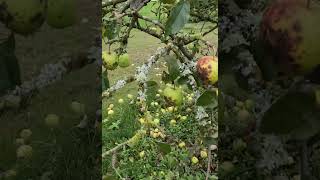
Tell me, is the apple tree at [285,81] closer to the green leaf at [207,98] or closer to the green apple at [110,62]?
the green leaf at [207,98]

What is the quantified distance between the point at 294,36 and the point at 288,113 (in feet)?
0.18

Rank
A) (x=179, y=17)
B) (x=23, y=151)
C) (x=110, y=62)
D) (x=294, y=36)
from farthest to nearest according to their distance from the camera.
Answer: (x=23, y=151) < (x=110, y=62) < (x=179, y=17) < (x=294, y=36)

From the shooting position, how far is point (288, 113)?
38 cm

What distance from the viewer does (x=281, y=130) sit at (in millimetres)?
384

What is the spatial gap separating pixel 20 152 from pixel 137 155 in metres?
2.09

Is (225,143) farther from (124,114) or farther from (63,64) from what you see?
(124,114)

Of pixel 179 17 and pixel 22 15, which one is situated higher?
pixel 22 15

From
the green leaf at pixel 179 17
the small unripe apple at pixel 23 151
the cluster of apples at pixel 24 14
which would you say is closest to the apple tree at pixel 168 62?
the green leaf at pixel 179 17

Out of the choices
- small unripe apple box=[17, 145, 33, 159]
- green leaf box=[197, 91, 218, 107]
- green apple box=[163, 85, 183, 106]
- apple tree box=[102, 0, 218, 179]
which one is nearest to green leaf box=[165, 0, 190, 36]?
apple tree box=[102, 0, 218, 179]

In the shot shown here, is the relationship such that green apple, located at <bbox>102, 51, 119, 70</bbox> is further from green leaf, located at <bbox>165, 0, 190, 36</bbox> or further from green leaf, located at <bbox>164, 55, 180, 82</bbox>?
green leaf, located at <bbox>165, 0, 190, 36</bbox>

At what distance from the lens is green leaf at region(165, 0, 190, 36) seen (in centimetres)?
85

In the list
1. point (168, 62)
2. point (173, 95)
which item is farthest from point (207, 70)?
point (173, 95)

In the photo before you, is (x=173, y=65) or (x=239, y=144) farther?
(x=173, y=65)

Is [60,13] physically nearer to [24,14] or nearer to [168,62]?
[24,14]
